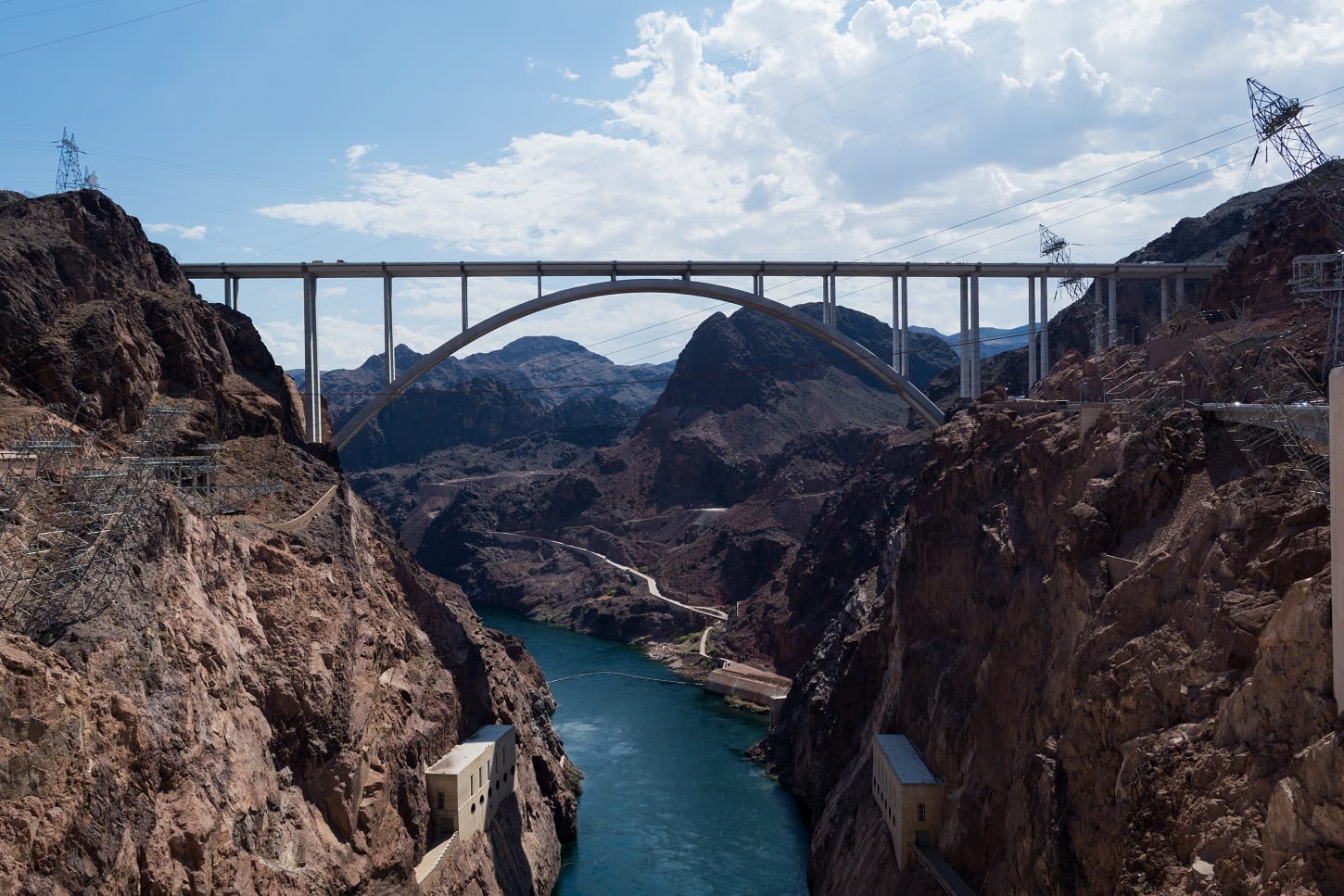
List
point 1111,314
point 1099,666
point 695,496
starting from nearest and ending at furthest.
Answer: point 1099,666 → point 1111,314 → point 695,496

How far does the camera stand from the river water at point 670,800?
3725cm

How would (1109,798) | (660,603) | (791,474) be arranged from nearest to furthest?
1. (1109,798)
2. (660,603)
3. (791,474)

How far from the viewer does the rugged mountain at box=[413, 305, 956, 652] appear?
8250 centimetres

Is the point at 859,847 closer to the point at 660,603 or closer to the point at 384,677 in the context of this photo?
the point at 384,677

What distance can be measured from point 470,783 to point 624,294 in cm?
2122

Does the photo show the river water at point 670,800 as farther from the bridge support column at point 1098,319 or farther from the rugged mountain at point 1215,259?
the bridge support column at point 1098,319

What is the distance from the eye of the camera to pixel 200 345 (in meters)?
36.4

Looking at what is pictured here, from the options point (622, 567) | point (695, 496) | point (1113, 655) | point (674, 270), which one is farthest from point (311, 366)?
point (695, 496)

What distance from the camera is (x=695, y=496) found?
334ft

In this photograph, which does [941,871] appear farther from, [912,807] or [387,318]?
[387,318]

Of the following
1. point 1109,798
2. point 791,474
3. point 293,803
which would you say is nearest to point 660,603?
point 791,474

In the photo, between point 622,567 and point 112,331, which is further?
point 622,567

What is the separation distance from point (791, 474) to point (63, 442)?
72049 mm

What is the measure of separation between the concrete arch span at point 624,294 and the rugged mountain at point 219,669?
14.0ft
